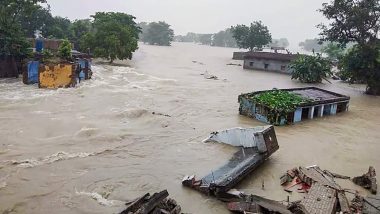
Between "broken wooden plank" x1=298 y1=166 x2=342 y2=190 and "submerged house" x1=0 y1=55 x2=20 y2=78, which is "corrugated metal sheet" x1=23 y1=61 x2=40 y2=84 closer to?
"submerged house" x1=0 y1=55 x2=20 y2=78

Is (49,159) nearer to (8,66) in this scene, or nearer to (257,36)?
(8,66)

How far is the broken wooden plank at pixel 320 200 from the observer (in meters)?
8.31

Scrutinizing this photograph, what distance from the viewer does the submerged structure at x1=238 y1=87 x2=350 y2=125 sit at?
16.7 metres

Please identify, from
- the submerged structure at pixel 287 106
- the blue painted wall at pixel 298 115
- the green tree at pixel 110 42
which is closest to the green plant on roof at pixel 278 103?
the submerged structure at pixel 287 106

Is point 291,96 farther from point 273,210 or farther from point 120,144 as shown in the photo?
point 273,210

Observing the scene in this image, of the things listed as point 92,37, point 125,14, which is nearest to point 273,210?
point 92,37

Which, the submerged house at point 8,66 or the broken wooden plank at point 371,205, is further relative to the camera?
the submerged house at point 8,66

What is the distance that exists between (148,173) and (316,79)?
27716mm

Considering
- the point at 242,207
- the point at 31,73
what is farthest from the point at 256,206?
the point at 31,73

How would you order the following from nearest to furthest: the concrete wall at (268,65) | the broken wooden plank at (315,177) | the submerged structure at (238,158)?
the submerged structure at (238,158) → the broken wooden plank at (315,177) → the concrete wall at (268,65)

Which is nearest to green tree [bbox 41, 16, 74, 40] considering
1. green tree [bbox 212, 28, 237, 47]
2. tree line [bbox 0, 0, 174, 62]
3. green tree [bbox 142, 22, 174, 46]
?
tree line [bbox 0, 0, 174, 62]

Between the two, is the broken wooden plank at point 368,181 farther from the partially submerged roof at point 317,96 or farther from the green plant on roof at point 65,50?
the green plant on roof at point 65,50

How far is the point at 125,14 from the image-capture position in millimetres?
49500

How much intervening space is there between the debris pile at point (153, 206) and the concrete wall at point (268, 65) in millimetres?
35732
